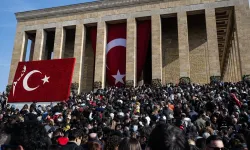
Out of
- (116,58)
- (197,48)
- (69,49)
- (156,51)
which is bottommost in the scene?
(116,58)

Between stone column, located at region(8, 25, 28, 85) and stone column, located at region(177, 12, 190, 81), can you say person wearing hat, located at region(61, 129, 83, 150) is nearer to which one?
stone column, located at region(177, 12, 190, 81)

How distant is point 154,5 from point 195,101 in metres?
15.6

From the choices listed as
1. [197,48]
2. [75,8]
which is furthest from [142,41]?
[75,8]

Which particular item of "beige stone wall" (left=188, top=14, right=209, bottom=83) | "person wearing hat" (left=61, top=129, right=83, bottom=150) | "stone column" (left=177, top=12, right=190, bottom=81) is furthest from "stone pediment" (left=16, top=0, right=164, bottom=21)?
"person wearing hat" (left=61, top=129, right=83, bottom=150)

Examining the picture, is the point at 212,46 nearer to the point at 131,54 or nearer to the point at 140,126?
the point at 131,54

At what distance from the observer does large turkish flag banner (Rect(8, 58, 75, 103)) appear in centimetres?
1844

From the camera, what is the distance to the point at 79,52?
26.4 m

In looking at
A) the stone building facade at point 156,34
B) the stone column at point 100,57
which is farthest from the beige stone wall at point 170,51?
the stone column at point 100,57

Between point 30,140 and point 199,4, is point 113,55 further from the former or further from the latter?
point 30,140

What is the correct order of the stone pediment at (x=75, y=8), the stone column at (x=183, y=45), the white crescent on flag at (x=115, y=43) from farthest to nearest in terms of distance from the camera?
the stone pediment at (x=75, y=8) < the white crescent on flag at (x=115, y=43) < the stone column at (x=183, y=45)

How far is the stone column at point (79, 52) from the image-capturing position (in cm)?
2562

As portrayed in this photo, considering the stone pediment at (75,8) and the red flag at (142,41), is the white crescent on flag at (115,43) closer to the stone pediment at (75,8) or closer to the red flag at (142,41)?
the red flag at (142,41)

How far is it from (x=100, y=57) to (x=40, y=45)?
7661mm

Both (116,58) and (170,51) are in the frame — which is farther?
(170,51)
